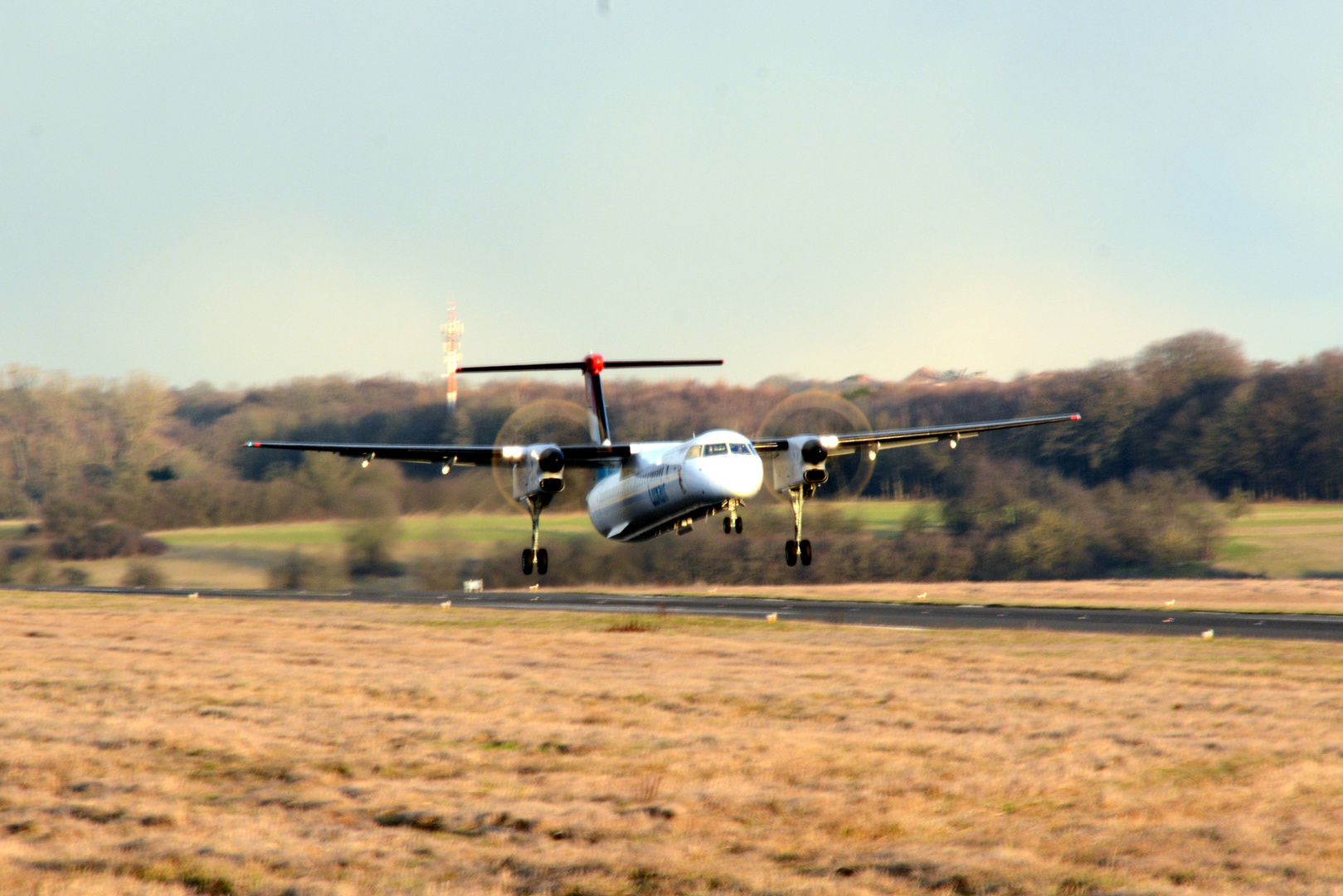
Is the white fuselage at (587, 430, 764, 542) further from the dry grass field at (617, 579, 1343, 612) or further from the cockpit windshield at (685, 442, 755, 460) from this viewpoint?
the dry grass field at (617, 579, 1343, 612)

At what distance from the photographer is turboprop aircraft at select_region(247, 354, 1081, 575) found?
1289 inches

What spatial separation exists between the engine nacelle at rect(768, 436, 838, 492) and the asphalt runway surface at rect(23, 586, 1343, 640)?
14.6ft

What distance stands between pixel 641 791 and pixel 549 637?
18362 millimetres

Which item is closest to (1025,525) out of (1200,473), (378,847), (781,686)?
(1200,473)

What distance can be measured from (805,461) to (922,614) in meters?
7.49

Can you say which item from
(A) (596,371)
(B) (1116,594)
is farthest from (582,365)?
(B) (1116,594)

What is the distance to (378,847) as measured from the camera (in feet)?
31.7

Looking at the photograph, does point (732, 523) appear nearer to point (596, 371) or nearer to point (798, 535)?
point (798, 535)

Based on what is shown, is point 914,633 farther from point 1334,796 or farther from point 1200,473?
point 1200,473

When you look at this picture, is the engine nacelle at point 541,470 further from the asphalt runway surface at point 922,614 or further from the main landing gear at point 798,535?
the main landing gear at point 798,535

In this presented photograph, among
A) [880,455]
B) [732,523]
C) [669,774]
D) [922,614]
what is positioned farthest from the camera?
[880,455]

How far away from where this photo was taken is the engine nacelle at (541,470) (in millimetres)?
38469

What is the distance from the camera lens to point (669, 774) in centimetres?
1272

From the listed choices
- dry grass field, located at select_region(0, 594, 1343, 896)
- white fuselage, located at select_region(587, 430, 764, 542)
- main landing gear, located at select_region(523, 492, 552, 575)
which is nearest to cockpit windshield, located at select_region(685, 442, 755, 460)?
white fuselage, located at select_region(587, 430, 764, 542)
